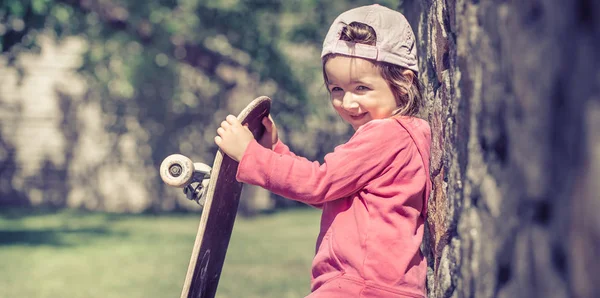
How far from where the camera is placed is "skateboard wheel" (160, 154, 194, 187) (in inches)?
115

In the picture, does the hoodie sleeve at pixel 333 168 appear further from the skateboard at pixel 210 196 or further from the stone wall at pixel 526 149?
the stone wall at pixel 526 149

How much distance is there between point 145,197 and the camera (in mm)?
15141

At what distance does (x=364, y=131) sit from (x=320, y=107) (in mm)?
11218

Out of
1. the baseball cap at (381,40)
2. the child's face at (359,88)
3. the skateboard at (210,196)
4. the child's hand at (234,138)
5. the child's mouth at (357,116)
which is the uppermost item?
the baseball cap at (381,40)

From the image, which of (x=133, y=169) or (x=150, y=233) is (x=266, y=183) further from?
(x=133, y=169)

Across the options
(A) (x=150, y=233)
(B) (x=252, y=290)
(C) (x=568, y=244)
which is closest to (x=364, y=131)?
(C) (x=568, y=244)

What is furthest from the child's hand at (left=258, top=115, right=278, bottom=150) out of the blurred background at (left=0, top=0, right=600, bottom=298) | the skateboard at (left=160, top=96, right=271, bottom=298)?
the blurred background at (left=0, top=0, right=600, bottom=298)

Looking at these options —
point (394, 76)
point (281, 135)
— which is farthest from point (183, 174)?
point (281, 135)

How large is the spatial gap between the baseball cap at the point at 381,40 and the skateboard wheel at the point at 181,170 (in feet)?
1.89

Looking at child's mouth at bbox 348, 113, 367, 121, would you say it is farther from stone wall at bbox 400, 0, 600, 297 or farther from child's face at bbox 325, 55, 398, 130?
stone wall at bbox 400, 0, 600, 297

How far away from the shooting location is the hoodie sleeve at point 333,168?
2.66 metres

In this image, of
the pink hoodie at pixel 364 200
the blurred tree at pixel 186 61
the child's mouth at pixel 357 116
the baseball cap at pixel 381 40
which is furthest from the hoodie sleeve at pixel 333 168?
the blurred tree at pixel 186 61

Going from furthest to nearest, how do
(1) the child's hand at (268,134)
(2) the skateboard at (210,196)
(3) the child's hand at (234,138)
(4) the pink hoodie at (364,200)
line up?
(1) the child's hand at (268,134) < (2) the skateboard at (210,196) < (3) the child's hand at (234,138) < (4) the pink hoodie at (364,200)

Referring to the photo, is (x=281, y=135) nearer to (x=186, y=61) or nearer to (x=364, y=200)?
(x=186, y=61)
